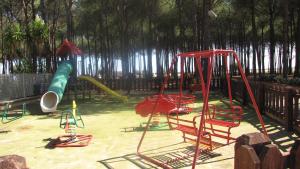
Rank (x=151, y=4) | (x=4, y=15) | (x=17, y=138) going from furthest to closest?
(x=4, y=15)
(x=151, y=4)
(x=17, y=138)

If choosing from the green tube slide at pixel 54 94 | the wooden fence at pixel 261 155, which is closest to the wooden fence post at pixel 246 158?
the wooden fence at pixel 261 155

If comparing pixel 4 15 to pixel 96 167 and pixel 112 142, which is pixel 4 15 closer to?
pixel 112 142

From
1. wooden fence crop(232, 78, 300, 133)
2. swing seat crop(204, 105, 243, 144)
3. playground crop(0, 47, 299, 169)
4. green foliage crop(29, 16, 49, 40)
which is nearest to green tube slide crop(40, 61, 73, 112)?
playground crop(0, 47, 299, 169)

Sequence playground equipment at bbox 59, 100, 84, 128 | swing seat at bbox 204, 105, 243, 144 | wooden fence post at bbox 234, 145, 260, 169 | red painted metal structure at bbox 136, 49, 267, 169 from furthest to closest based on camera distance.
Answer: playground equipment at bbox 59, 100, 84, 128 < swing seat at bbox 204, 105, 243, 144 < red painted metal structure at bbox 136, 49, 267, 169 < wooden fence post at bbox 234, 145, 260, 169

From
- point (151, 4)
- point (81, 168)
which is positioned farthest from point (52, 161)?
point (151, 4)

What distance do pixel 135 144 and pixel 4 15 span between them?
26.9 meters

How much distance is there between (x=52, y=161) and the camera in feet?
24.4

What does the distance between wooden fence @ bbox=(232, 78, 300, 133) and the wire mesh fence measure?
35.9 ft

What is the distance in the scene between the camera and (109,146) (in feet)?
28.4

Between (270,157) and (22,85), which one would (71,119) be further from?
(270,157)

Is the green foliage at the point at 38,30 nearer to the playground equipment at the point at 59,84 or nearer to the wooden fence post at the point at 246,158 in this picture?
the playground equipment at the point at 59,84

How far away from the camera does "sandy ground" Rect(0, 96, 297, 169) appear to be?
7.03 meters

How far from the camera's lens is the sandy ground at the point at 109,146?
7.03 m

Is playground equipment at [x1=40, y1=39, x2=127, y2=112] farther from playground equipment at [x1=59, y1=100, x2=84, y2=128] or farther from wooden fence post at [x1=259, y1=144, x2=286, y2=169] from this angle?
wooden fence post at [x1=259, y1=144, x2=286, y2=169]
